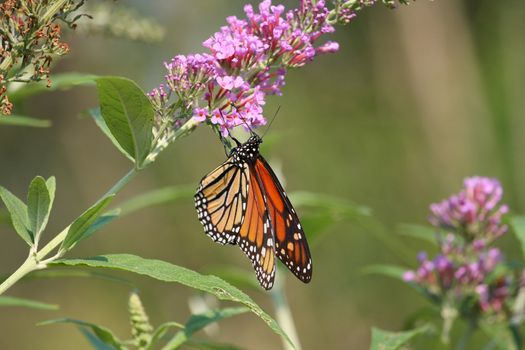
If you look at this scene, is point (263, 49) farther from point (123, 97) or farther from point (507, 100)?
point (507, 100)

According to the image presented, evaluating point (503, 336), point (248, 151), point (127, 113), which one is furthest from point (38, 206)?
point (503, 336)

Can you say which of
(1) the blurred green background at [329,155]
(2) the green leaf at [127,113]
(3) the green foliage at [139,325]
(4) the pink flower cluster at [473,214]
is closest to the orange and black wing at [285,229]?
(3) the green foliage at [139,325]

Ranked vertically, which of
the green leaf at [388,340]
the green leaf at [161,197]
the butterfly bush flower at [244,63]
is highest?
the butterfly bush flower at [244,63]

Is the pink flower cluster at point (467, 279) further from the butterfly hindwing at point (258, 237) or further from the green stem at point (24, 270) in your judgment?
the green stem at point (24, 270)

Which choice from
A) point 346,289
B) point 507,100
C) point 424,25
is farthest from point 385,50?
point 346,289

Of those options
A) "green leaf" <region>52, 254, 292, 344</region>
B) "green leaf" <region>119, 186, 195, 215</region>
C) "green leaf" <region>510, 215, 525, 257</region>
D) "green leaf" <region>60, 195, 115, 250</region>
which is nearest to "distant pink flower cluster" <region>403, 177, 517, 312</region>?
"green leaf" <region>510, 215, 525, 257</region>

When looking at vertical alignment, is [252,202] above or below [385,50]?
below

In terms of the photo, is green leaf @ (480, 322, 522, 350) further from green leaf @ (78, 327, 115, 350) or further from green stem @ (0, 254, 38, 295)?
green stem @ (0, 254, 38, 295)
